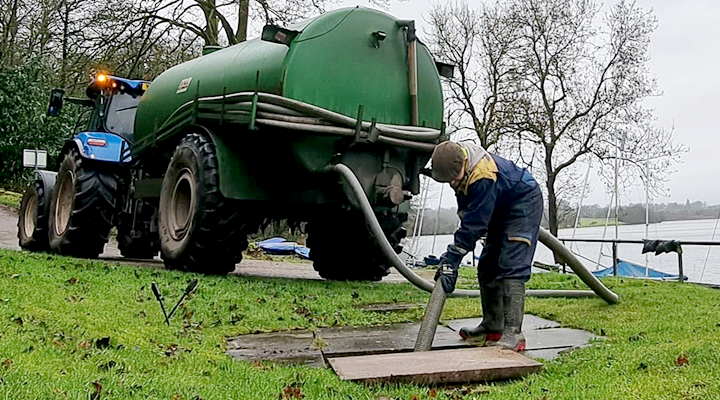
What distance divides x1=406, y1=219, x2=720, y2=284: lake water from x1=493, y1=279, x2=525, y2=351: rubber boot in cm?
257

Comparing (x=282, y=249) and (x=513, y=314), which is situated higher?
(x=513, y=314)

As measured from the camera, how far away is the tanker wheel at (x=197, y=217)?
6.56m

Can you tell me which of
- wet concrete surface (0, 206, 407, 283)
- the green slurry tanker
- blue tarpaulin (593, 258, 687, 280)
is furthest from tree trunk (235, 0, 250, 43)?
blue tarpaulin (593, 258, 687, 280)

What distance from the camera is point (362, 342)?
420cm

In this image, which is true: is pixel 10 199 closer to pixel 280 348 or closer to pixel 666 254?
pixel 666 254

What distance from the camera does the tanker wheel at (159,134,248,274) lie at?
6559 millimetres

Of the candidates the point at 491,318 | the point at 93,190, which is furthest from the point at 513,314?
the point at 93,190

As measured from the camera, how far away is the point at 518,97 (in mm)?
22625

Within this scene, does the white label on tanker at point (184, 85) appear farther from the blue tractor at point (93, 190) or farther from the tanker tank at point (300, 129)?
the blue tractor at point (93, 190)

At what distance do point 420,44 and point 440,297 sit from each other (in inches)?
147

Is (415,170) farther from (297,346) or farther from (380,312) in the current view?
(297,346)

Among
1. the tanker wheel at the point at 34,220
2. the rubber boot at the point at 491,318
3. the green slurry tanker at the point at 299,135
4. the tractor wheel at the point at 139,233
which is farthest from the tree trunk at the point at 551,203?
the rubber boot at the point at 491,318

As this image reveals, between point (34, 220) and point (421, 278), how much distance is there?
7082 mm

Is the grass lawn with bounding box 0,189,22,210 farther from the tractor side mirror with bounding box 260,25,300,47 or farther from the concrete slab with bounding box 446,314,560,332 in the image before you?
the concrete slab with bounding box 446,314,560,332
